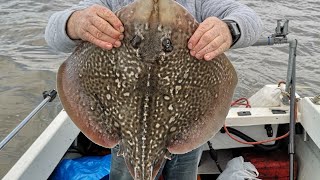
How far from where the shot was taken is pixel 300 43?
933 cm

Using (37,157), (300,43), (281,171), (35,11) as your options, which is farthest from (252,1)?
(37,157)

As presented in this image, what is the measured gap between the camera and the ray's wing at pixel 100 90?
1537mm

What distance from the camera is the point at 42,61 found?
856 cm

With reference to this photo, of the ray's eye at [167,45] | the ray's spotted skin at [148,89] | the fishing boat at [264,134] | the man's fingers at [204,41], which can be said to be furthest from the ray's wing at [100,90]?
the fishing boat at [264,134]

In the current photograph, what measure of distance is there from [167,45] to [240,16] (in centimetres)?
48

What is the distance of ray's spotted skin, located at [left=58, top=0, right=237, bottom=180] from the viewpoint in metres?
1.45

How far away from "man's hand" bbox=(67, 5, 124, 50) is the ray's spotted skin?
0.04 metres

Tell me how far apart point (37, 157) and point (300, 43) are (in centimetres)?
788

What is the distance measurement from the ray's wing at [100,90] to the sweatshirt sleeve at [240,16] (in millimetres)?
529

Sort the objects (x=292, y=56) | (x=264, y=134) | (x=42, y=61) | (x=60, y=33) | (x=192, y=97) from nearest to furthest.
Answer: (x=192, y=97) → (x=60, y=33) → (x=292, y=56) → (x=264, y=134) → (x=42, y=61)

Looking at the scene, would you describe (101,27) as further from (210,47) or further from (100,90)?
(210,47)

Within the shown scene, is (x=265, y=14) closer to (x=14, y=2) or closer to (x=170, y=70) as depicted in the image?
(x=14, y=2)

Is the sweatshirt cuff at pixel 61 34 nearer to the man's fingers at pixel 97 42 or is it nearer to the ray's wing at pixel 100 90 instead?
the ray's wing at pixel 100 90

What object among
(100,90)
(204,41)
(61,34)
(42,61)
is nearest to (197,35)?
(204,41)
